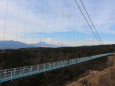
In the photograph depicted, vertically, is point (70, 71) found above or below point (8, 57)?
below

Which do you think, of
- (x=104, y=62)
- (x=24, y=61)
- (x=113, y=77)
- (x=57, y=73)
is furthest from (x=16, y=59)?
(x=113, y=77)

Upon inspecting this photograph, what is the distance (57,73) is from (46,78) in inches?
206

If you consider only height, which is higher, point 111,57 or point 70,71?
point 111,57

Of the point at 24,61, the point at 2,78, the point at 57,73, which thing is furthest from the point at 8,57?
the point at 2,78

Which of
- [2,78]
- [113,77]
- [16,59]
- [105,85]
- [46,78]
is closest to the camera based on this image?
[2,78]

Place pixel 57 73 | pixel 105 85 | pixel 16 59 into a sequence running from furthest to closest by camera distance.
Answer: pixel 16 59
pixel 57 73
pixel 105 85

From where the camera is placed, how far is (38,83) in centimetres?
3609

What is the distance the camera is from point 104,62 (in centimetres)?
5781

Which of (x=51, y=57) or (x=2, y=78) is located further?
(x=51, y=57)

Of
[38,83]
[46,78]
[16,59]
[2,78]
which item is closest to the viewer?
[2,78]

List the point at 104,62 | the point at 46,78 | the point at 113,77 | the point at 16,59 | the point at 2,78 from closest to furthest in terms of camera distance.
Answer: the point at 2,78
the point at 113,77
the point at 46,78
the point at 16,59
the point at 104,62

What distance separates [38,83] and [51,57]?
23.7 meters

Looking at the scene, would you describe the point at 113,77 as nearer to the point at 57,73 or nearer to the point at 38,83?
the point at 38,83

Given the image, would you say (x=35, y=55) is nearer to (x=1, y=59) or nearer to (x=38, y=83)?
(x=1, y=59)
